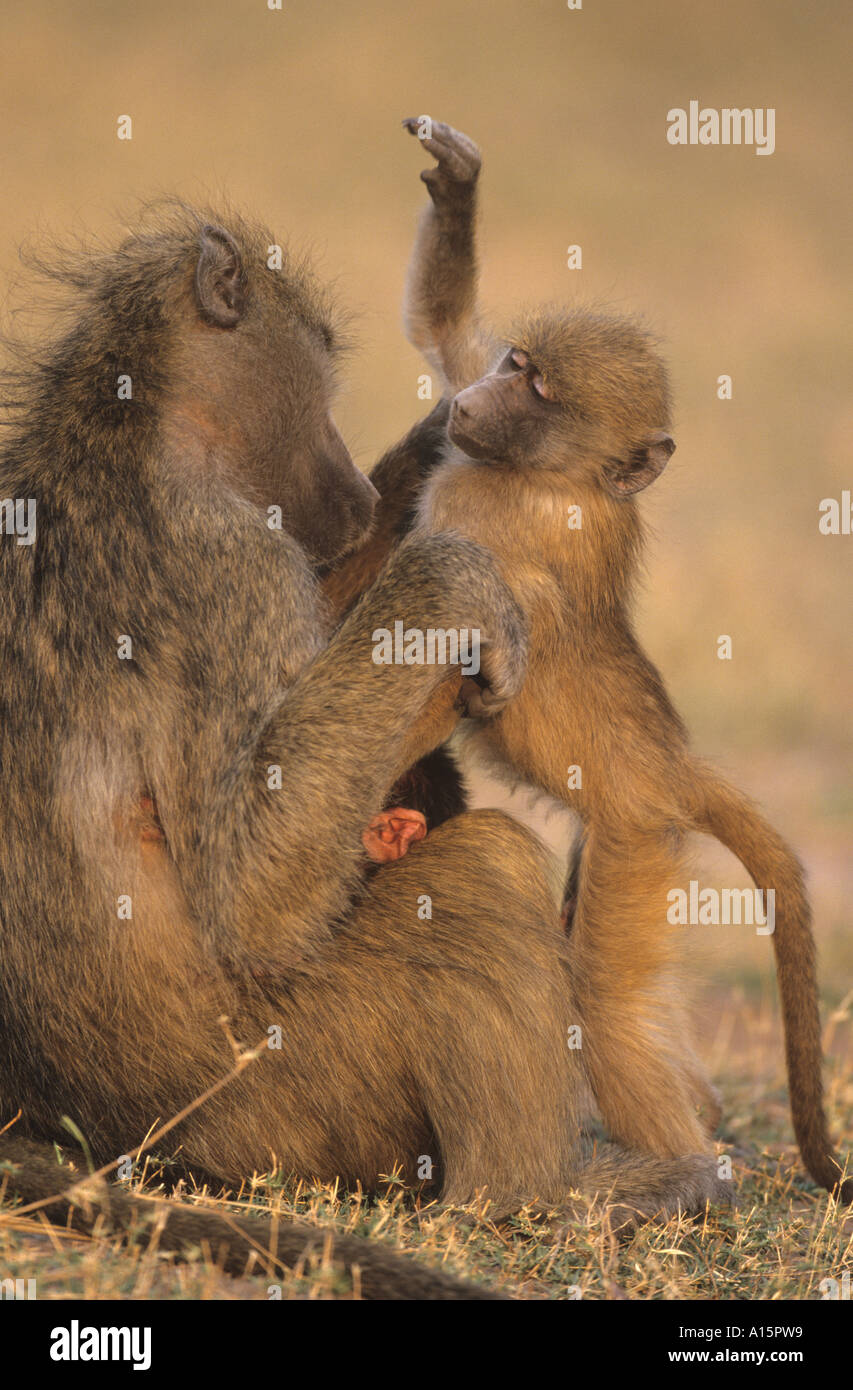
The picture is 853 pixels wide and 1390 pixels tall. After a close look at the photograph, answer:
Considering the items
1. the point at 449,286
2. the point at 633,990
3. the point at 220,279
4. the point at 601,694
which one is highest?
the point at 449,286

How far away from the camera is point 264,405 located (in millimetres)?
3307

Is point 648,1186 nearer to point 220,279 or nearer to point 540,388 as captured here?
point 540,388

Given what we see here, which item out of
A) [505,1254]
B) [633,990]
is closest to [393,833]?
[633,990]

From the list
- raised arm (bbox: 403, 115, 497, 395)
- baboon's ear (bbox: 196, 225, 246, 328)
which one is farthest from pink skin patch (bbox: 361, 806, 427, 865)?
raised arm (bbox: 403, 115, 497, 395)

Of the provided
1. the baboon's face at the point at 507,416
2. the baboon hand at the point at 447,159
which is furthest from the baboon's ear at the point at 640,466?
the baboon hand at the point at 447,159

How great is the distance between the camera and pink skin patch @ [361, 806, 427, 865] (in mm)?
3324

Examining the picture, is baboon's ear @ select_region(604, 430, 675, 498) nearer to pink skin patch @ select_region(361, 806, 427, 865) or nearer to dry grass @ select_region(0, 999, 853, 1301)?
pink skin patch @ select_region(361, 806, 427, 865)

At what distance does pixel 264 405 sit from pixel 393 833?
943 mm

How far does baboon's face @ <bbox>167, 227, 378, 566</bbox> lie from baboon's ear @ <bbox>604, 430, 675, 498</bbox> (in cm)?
59

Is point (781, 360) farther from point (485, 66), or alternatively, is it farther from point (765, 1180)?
point (765, 1180)

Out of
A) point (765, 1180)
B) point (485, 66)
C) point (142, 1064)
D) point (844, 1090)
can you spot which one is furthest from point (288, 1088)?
point (485, 66)

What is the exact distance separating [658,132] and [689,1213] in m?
18.0

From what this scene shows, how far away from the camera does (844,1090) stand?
5113 mm

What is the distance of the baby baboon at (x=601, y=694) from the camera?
140 inches
